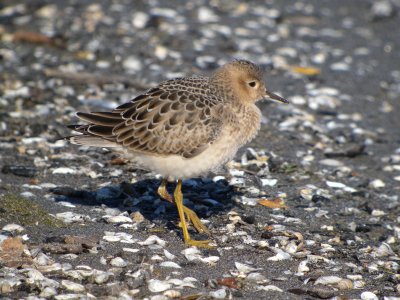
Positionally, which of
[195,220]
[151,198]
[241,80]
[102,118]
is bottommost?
[151,198]

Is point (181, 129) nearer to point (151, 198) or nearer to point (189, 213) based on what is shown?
point (189, 213)

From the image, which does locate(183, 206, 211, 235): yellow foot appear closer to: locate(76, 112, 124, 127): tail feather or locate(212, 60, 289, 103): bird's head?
locate(76, 112, 124, 127): tail feather

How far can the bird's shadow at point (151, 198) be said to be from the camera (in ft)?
26.8

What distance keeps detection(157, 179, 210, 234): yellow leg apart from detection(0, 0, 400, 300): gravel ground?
0.18 metres

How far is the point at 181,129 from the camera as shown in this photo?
24.8 feet

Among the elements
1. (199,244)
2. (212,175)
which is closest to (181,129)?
(199,244)

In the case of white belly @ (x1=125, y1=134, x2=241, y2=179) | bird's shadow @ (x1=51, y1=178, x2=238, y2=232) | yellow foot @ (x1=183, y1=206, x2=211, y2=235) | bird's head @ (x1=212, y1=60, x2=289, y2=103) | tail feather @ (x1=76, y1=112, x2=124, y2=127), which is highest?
bird's head @ (x1=212, y1=60, x2=289, y2=103)

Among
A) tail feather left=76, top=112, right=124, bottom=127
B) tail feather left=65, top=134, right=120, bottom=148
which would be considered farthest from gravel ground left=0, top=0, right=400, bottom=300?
tail feather left=76, top=112, right=124, bottom=127

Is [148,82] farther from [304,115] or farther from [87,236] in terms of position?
[87,236]

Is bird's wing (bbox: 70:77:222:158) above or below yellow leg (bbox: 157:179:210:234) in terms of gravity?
above

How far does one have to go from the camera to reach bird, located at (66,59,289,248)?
7516 millimetres

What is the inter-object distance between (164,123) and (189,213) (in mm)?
1043

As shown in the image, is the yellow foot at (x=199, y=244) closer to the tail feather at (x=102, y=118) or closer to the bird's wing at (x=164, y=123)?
the bird's wing at (x=164, y=123)

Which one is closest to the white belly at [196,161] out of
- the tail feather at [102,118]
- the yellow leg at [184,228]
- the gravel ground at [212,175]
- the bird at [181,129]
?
the bird at [181,129]
